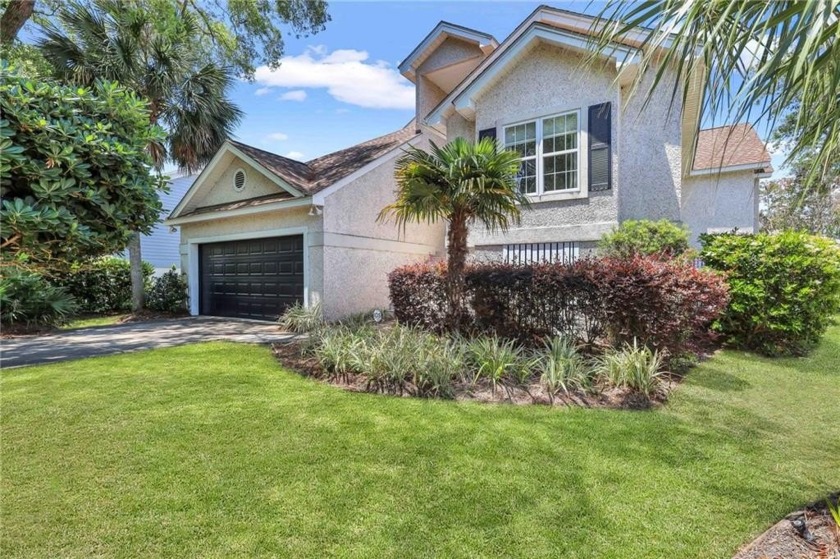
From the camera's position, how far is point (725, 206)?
1427cm

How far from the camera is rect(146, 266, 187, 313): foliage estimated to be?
15.2 metres

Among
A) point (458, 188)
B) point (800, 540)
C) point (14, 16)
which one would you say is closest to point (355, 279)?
point (458, 188)

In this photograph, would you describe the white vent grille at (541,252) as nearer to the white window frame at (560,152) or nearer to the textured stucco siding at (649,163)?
the white window frame at (560,152)

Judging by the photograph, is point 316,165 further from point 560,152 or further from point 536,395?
point 536,395

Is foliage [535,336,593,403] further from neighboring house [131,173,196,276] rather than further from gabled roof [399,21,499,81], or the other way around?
neighboring house [131,173,196,276]

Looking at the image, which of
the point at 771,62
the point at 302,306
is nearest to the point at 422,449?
the point at 771,62

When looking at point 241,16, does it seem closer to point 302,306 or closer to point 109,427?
point 302,306

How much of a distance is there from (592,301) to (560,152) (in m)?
5.66

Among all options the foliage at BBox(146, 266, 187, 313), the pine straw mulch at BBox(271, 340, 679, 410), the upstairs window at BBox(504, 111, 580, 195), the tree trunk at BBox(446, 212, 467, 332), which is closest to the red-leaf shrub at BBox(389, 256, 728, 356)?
the tree trunk at BBox(446, 212, 467, 332)

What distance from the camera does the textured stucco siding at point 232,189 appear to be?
1313 centimetres

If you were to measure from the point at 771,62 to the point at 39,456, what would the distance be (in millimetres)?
6524

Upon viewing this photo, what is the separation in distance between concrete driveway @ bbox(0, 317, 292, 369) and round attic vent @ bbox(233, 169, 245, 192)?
14.4 feet

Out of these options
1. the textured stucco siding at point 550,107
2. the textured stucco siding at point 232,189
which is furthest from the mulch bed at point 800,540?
the textured stucco siding at point 232,189

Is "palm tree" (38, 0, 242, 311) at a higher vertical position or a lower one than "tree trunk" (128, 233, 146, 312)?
higher
